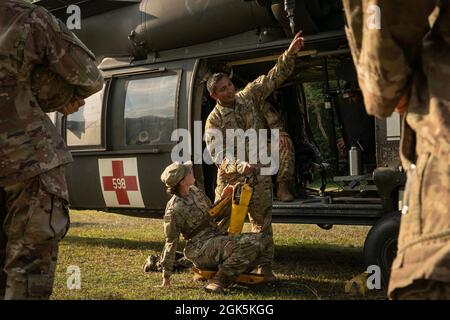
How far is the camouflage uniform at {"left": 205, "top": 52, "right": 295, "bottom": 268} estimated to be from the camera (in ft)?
15.5

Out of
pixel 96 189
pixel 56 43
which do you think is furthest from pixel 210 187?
pixel 56 43

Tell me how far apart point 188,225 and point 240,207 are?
0.46 meters

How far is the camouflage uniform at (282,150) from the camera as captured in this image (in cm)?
616

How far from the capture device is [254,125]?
4.94 m

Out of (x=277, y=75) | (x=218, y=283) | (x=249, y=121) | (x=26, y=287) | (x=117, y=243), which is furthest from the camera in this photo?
(x=117, y=243)

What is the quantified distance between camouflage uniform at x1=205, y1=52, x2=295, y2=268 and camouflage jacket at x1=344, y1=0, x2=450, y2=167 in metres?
2.92

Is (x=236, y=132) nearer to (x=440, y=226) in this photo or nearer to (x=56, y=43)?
(x=56, y=43)

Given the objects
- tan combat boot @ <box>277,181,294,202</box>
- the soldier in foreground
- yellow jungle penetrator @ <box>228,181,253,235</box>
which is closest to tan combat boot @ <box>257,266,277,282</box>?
the soldier in foreground

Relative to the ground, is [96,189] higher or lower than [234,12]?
lower

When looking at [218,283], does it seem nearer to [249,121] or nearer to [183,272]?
[183,272]

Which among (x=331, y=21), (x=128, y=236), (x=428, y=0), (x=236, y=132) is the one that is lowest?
(x=128, y=236)

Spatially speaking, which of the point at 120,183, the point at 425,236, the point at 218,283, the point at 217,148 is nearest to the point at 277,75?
the point at 217,148

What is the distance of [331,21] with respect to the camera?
507 centimetres
